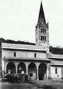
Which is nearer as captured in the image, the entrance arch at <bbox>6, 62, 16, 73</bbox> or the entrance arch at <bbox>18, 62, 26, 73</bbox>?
the entrance arch at <bbox>6, 62, 16, 73</bbox>

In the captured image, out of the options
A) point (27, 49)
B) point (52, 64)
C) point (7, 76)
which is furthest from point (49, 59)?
point (7, 76)

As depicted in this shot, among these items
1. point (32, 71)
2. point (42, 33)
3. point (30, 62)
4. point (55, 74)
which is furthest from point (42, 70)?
point (42, 33)

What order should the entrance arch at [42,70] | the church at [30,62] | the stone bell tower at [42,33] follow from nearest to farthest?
the church at [30,62] < the entrance arch at [42,70] < the stone bell tower at [42,33]

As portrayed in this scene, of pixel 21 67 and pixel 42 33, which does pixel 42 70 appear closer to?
pixel 21 67

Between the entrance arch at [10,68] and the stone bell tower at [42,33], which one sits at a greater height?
the stone bell tower at [42,33]

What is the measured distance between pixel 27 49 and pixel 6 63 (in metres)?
6.88

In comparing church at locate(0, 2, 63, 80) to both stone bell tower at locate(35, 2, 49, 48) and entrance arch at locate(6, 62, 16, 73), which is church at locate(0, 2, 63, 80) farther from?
stone bell tower at locate(35, 2, 49, 48)

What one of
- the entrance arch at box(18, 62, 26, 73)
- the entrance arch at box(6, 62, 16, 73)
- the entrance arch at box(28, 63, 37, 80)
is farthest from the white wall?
the entrance arch at box(6, 62, 16, 73)

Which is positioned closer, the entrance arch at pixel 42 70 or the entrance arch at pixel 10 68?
the entrance arch at pixel 10 68

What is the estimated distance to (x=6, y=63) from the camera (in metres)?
56.0

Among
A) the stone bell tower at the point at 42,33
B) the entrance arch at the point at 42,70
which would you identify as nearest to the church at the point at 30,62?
the entrance arch at the point at 42,70

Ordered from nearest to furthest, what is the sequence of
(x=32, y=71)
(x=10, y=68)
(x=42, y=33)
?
(x=10, y=68)
(x=32, y=71)
(x=42, y=33)

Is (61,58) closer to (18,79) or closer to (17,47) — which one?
(17,47)

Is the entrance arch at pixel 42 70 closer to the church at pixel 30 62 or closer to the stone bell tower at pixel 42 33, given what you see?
the church at pixel 30 62
